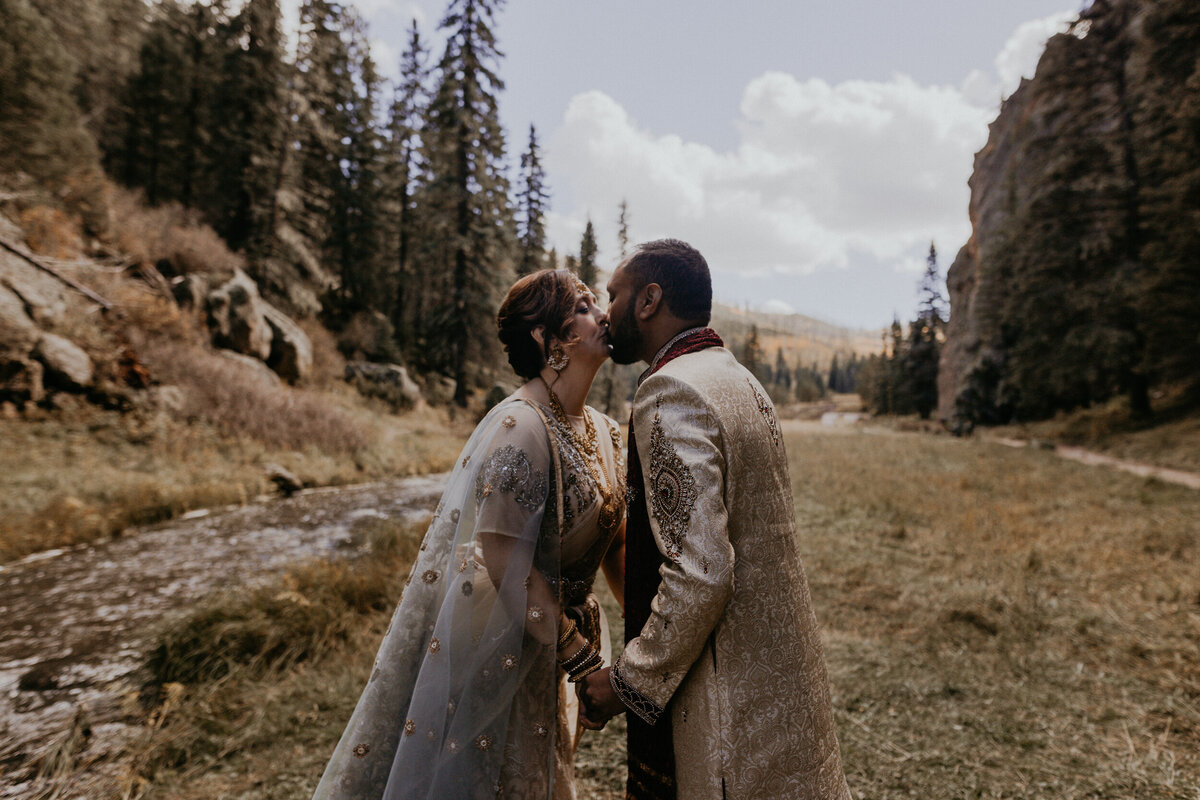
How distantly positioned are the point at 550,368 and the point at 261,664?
13.5ft

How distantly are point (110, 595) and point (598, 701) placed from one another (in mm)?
7337

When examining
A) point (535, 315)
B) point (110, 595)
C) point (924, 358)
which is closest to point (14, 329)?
point (110, 595)

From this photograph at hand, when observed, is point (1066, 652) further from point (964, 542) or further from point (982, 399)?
point (982, 399)

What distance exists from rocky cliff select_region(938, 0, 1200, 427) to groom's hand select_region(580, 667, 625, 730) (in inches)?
849

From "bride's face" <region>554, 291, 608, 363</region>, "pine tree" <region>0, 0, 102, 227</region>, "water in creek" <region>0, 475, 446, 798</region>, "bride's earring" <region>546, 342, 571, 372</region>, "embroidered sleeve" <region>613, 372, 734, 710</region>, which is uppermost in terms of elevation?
"pine tree" <region>0, 0, 102, 227</region>

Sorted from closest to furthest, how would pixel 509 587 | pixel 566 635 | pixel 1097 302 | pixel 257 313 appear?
pixel 509 587, pixel 566 635, pixel 257 313, pixel 1097 302

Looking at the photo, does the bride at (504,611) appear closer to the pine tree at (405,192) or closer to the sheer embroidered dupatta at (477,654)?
the sheer embroidered dupatta at (477,654)

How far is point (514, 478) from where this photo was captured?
1.77 m

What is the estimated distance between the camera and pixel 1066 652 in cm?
414

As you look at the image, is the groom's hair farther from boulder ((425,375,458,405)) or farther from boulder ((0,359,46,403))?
boulder ((425,375,458,405))

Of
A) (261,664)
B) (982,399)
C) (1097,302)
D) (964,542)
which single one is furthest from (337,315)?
(982,399)

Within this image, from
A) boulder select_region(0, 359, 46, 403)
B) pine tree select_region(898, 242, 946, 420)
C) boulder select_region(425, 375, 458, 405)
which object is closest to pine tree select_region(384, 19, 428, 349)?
boulder select_region(425, 375, 458, 405)

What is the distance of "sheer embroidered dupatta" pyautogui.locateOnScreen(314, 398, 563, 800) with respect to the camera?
5.56ft

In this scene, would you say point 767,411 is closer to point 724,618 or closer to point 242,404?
point 724,618
